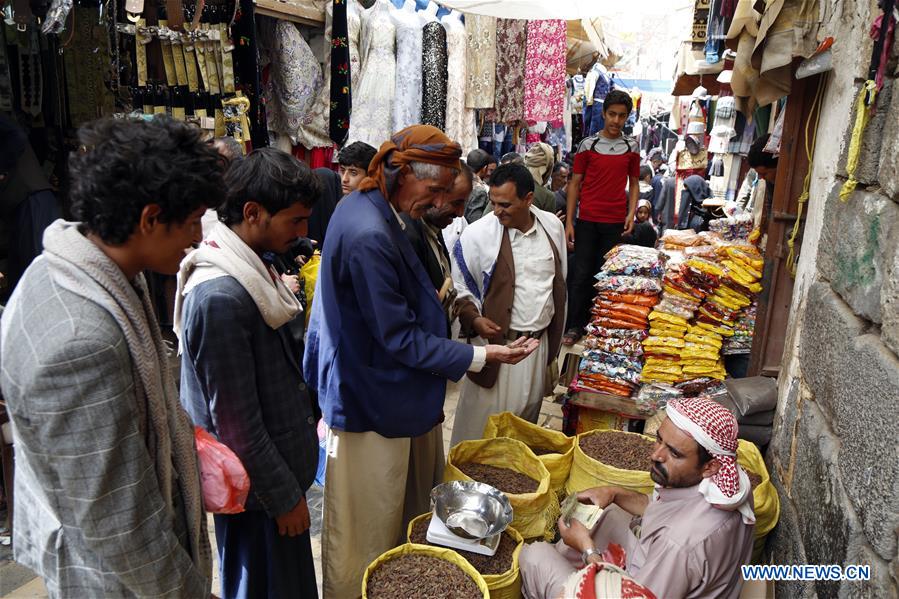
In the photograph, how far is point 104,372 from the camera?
1201 mm

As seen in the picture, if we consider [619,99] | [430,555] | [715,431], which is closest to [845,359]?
[715,431]

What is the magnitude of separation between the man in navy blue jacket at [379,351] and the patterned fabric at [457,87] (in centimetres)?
448

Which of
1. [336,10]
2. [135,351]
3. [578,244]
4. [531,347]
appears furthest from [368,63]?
[135,351]

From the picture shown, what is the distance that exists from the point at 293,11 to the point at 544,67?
12.5ft

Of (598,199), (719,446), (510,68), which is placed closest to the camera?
(719,446)

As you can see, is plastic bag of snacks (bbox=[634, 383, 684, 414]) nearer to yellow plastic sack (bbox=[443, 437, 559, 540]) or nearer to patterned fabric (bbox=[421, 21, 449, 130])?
yellow plastic sack (bbox=[443, 437, 559, 540])

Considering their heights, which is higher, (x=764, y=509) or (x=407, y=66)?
(x=407, y=66)

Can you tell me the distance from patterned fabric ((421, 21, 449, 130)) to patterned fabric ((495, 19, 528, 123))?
132 cm

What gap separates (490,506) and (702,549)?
0.89m

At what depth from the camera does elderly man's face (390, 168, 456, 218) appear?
2.45 metres

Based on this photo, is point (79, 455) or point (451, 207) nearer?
point (79, 455)

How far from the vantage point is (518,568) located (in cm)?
242

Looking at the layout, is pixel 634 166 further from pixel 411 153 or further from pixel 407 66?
pixel 411 153

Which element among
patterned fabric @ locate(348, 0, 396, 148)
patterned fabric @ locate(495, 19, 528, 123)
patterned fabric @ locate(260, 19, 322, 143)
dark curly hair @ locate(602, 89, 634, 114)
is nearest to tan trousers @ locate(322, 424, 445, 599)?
patterned fabric @ locate(260, 19, 322, 143)
